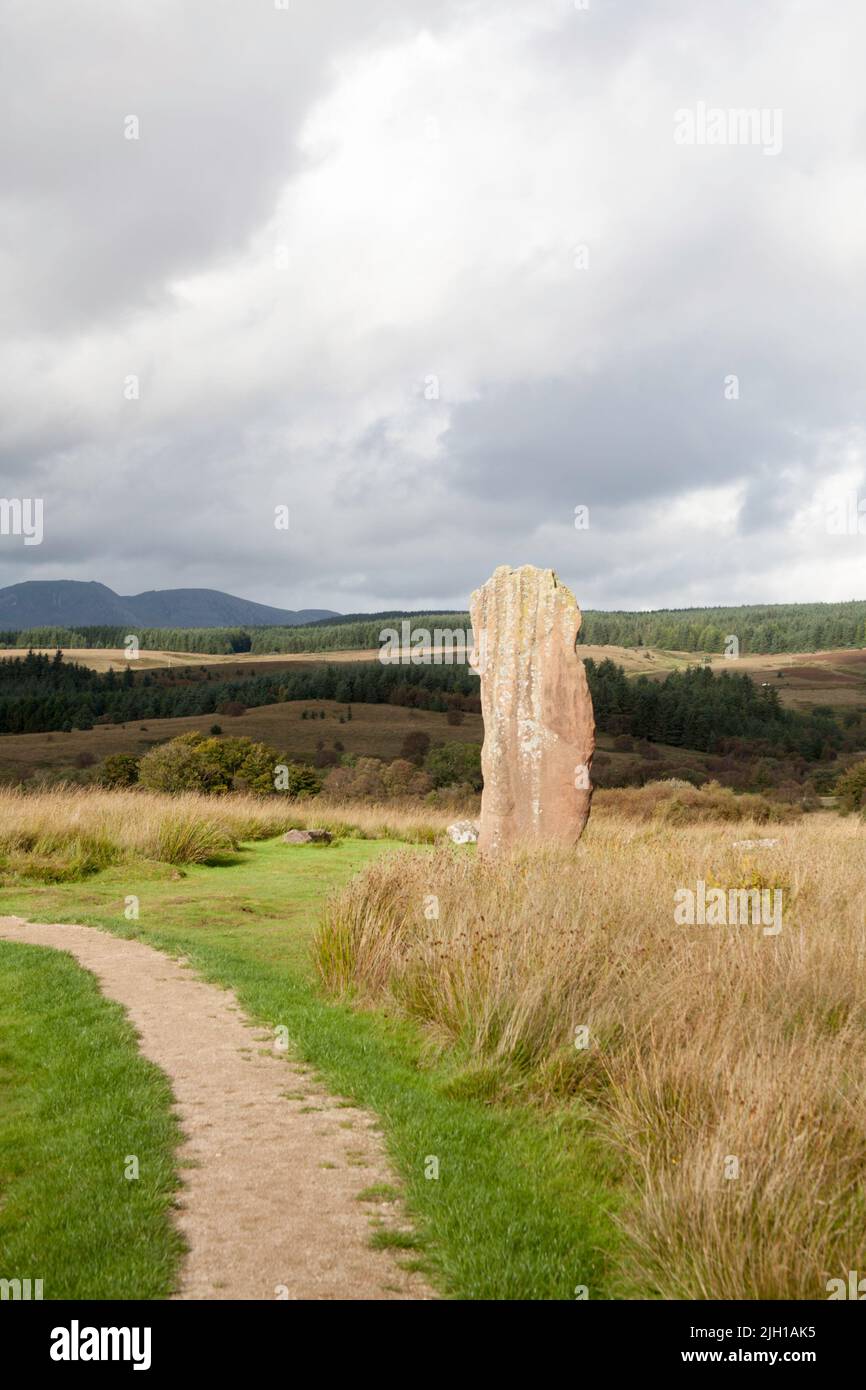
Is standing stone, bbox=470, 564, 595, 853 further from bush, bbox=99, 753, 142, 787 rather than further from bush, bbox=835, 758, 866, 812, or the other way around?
bush, bbox=99, 753, 142, 787

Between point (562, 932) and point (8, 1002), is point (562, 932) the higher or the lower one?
the higher one

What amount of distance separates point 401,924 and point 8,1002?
11.6ft

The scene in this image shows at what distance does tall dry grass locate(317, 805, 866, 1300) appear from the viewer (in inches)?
163

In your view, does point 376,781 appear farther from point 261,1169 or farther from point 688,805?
point 261,1169

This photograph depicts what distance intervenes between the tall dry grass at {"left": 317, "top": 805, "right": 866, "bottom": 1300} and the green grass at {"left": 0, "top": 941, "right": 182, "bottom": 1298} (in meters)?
2.09

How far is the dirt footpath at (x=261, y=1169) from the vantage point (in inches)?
162

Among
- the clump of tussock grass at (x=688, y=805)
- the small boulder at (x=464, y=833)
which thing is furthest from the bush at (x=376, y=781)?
the small boulder at (x=464, y=833)

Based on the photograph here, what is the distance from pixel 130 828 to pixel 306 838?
416cm

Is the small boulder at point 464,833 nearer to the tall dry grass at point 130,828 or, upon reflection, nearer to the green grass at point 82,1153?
the tall dry grass at point 130,828

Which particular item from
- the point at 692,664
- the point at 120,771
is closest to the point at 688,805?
the point at 120,771

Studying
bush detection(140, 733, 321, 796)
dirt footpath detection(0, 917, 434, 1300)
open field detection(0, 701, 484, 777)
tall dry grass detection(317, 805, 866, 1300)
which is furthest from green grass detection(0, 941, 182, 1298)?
open field detection(0, 701, 484, 777)
